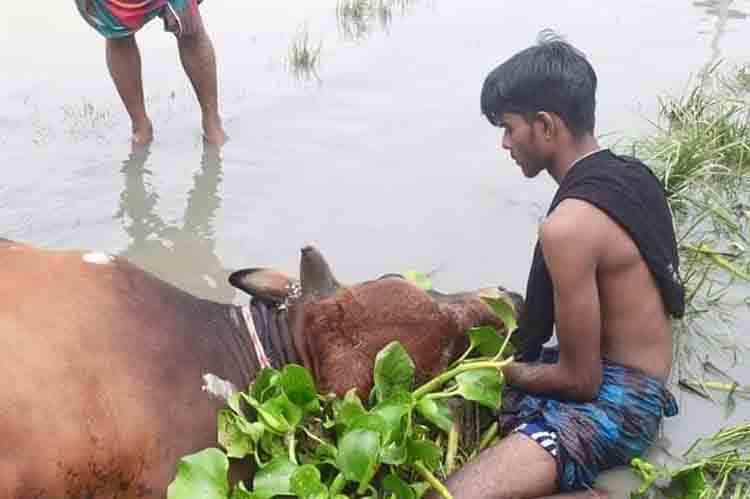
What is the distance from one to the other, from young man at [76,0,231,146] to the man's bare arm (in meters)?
3.38

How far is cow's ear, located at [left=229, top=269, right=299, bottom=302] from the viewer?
131 inches

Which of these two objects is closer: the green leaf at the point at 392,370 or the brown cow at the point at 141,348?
the brown cow at the point at 141,348

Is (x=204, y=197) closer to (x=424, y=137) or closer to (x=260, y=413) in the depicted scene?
(x=424, y=137)

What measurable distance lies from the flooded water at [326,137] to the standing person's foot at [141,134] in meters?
0.09

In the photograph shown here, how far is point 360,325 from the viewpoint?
3129mm

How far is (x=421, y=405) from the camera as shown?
2959 millimetres

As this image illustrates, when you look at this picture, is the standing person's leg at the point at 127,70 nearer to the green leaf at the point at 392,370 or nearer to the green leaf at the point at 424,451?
the green leaf at the point at 392,370

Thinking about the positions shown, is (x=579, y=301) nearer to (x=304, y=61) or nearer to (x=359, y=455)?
(x=359, y=455)

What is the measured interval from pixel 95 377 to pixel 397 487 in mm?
937

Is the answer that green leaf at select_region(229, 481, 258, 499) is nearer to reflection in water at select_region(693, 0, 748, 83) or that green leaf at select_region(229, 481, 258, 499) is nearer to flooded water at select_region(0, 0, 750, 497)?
flooded water at select_region(0, 0, 750, 497)

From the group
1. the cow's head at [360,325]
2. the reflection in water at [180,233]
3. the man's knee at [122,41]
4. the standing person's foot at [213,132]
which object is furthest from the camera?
the standing person's foot at [213,132]

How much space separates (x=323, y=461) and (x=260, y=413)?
239 mm

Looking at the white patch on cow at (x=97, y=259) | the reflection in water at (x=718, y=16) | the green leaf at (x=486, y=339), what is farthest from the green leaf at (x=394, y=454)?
the reflection in water at (x=718, y=16)

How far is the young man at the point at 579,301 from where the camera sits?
3004 millimetres
